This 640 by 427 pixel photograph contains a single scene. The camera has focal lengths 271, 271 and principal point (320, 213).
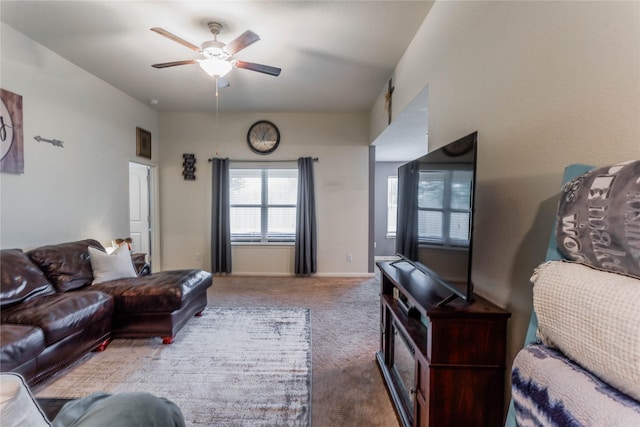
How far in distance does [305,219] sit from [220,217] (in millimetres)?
1378

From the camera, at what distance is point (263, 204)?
4.59 meters

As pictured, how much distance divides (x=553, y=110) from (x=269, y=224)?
4060 millimetres

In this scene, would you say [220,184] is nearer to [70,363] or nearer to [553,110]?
[70,363]

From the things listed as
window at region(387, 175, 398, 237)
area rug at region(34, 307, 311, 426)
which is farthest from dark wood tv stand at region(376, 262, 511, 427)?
window at region(387, 175, 398, 237)

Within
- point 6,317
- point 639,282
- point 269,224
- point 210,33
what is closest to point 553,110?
point 639,282

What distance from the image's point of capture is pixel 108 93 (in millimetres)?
3385

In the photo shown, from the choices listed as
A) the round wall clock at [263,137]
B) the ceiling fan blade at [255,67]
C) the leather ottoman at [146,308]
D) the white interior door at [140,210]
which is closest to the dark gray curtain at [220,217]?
the round wall clock at [263,137]

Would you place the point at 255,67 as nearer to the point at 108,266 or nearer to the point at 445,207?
the point at 445,207

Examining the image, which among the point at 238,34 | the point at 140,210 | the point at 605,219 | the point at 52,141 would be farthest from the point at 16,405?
the point at 140,210

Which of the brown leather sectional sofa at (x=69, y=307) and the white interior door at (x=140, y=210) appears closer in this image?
the brown leather sectional sofa at (x=69, y=307)

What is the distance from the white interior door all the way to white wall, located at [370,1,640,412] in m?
4.53

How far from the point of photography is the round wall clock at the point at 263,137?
4461mm

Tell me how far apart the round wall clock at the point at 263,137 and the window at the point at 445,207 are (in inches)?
131

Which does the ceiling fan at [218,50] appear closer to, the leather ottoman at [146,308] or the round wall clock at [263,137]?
the leather ottoman at [146,308]
